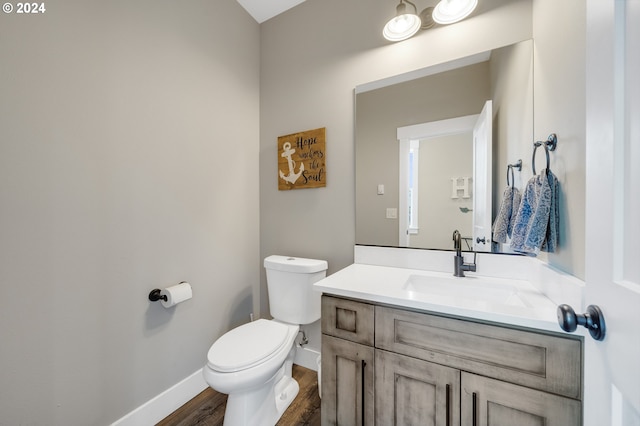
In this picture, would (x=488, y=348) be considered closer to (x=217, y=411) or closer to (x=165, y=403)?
(x=217, y=411)

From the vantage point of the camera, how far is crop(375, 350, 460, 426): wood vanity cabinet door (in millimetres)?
871

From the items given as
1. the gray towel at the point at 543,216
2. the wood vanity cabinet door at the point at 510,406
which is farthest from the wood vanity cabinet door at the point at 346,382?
the gray towel at the point at 543,216

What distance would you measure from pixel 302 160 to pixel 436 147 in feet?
2.93

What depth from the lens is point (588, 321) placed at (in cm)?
54

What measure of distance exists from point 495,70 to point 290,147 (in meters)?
1.30

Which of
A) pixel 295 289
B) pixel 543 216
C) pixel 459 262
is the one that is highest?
pixel 543 216

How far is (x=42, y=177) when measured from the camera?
0.99m

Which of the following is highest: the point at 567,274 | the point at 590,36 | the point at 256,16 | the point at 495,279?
the point at 256,16

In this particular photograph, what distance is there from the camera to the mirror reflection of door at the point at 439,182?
1.32 meters

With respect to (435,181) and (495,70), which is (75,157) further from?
(495,70)

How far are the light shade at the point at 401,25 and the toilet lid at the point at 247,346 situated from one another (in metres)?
1.83

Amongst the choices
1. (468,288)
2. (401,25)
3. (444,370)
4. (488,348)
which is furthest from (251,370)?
(401,25)

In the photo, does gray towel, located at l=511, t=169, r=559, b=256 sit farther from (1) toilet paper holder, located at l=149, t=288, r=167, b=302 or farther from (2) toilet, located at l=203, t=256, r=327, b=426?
(1) toilet paper holder, located at l=149, t=288, r=167, b=302

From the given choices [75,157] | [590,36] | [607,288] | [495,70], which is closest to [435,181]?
[495,70]
